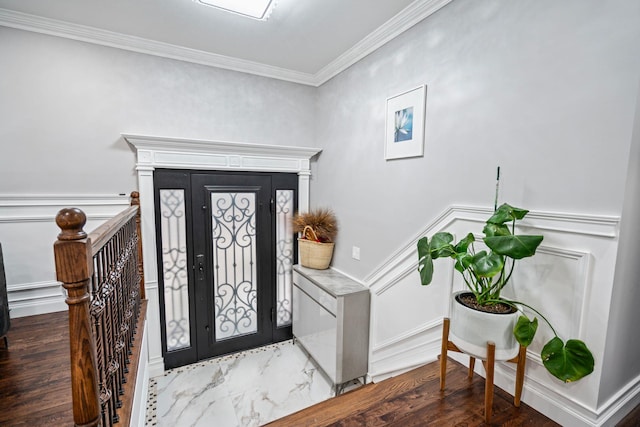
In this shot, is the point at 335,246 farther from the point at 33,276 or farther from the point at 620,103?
the point at 33,276

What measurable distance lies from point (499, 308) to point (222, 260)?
2.45 m

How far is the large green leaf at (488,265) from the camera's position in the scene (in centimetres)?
122

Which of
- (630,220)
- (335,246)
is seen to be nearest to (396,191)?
(335,246)

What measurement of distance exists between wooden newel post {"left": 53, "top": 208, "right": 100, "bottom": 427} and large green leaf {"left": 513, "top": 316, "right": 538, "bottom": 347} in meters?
1.57

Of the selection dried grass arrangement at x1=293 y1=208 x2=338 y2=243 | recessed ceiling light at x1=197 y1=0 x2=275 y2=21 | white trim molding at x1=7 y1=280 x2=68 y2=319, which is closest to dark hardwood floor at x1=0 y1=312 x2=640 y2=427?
white trim molding at x1=7 y1=280 x2=68 y2=319

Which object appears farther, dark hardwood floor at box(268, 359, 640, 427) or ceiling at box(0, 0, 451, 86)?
ceiling at box(0, 0, 451, 86)

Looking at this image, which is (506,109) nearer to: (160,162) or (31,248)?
(160,162)

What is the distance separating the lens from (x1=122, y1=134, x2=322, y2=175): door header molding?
2.52m

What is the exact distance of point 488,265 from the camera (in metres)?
1.24

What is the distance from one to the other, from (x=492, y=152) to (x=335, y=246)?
179cm

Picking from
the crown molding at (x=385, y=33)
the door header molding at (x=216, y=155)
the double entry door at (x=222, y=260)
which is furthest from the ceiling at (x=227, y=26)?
the double entry door at (x=222, y=260)

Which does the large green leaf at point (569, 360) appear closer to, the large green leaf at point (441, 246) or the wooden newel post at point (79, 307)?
the large green leaf at point (441, 246)

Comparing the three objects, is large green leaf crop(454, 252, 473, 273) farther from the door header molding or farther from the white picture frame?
the door header molding

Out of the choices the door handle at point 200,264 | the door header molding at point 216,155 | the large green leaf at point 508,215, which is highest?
the door header molding at point 216,155
